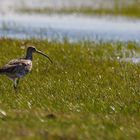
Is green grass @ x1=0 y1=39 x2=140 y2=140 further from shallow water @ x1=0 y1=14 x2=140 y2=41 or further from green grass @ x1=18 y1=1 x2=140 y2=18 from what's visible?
green grass @ x1=18 y1=1 x2=140 y2=18

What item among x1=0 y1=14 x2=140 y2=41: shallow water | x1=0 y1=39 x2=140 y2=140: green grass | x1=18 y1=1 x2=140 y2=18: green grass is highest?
x1=0 y1=39 x2=140 y2=140: green grass

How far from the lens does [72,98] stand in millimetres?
11828

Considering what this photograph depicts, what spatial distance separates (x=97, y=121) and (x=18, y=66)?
4.24 m

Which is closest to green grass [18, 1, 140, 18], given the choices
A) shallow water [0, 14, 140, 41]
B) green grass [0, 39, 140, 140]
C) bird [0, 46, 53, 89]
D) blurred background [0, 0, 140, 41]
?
blurred background [0, 0, 140, 41]

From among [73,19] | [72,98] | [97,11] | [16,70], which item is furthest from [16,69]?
[97,11]

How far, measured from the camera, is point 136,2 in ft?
145

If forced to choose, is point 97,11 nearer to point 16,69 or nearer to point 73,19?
point 73,19

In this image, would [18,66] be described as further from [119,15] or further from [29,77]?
[119,15]

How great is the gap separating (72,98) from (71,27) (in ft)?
64.0

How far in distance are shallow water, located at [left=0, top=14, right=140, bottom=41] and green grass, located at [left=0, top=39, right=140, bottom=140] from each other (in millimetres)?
6305

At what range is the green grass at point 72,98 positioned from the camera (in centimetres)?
879

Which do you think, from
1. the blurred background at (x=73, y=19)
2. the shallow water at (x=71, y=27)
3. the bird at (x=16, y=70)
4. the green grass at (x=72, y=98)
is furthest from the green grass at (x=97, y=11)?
the bird at (x=16, y=70)

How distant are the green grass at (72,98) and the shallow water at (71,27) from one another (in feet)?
20.7

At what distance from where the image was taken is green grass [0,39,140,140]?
28.8ft
